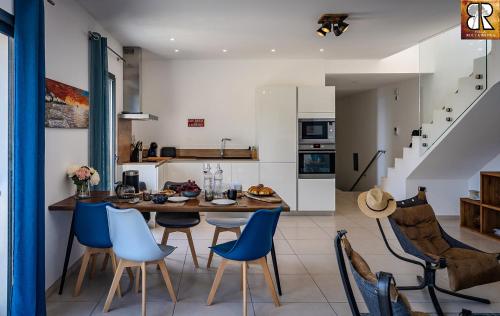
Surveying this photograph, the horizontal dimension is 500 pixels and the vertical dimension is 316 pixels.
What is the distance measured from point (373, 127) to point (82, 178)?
7.36 meters

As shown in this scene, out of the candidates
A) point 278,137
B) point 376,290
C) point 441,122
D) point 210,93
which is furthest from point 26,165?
point 441,122

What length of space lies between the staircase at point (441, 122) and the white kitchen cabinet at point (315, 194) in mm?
1193

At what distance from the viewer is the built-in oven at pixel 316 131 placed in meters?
6.45

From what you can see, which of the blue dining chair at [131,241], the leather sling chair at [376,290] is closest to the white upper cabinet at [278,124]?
the blue dining chair at [131,241]

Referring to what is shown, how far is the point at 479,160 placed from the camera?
576cm

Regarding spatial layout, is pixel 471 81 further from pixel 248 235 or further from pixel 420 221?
pixel 248 235

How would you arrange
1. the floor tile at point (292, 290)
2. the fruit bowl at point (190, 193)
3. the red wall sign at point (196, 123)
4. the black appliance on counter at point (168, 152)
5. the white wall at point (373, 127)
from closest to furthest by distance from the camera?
the floor tile at point (292, 290), the fruit bowl at point (190, 193), the black appliance on counter at point (168, 152), the red wall sign at point (196, 123), the white wall at point (373, 127)

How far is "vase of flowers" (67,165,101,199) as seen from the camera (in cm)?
351

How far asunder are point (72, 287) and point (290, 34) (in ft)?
13.6

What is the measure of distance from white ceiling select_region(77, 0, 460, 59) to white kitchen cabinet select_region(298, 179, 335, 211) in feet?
7.52

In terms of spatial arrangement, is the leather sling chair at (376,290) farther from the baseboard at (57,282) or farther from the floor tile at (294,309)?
the baseboard at (57,282)

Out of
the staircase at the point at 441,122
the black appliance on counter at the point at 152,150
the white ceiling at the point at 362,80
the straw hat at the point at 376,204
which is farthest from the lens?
the white ceiling at the point at 362,80

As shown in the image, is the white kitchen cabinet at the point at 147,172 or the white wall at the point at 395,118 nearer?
the white kitchen cabinet at the point at 147,172

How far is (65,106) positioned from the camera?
354cm
